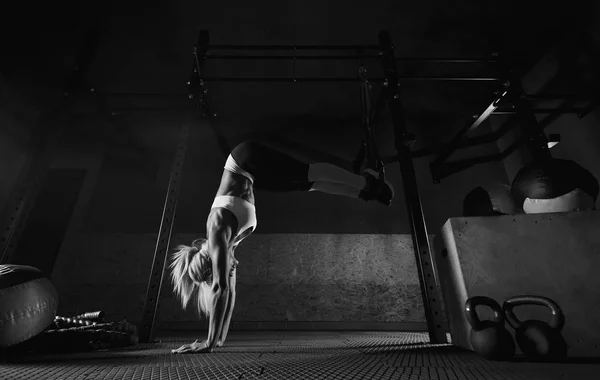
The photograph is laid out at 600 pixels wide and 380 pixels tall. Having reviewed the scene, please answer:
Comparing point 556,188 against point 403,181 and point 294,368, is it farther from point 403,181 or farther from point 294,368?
point 294,368

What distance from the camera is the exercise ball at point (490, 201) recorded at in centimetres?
316

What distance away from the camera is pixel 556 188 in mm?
2393

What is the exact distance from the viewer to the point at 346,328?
15.1ft

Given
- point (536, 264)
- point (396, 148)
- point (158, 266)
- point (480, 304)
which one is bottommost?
point (480, 304)

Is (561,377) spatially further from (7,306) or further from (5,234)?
(5,234)

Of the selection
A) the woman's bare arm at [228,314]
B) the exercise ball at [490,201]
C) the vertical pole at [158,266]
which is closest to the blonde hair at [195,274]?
the woman's bare arm at [228,314]

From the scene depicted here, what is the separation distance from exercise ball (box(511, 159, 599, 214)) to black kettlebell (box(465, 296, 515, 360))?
1.30 meters

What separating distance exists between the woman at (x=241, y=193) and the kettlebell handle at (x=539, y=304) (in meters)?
1.00

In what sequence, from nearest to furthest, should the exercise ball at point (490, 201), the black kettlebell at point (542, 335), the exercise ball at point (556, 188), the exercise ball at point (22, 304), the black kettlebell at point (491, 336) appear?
the black kettlebell at point (542, 335) → the black kettlebell at point (491, 336) → the exercise ball at point (22, 304) → the exercise ball at point (556, 188) → the exercise ball at point (490, 201)

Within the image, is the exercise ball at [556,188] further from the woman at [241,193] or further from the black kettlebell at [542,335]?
the woman at [241,193]

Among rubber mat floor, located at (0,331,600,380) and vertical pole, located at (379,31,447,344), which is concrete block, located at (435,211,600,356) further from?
vertical pole, located at (379,31,447,344)

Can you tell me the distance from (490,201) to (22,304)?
4.20 meters

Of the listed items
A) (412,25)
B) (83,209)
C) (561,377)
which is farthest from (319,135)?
(561,377)

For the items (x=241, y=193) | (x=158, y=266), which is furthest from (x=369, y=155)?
(x=158, y=266)
